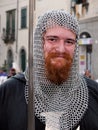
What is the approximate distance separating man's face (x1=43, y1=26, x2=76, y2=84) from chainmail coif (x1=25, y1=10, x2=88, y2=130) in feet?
0.11

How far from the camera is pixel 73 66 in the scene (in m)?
2.60

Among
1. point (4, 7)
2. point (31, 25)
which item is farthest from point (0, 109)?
point (4, 7)

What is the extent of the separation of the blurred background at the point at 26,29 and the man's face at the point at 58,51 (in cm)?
1833

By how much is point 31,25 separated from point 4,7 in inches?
1234

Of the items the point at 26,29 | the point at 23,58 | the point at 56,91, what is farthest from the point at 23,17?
the point at 56,91

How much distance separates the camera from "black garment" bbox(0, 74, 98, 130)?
98.0 inches

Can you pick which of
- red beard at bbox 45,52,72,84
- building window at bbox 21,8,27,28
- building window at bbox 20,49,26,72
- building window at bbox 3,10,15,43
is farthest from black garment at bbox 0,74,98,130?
building window at bbox 3,10,15,43

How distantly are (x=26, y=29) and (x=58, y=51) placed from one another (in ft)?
88.5

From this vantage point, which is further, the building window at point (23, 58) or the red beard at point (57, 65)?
the building window at point (23, 58)

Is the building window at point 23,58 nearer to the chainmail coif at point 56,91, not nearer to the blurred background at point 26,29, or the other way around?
the blurred background at point 26,29

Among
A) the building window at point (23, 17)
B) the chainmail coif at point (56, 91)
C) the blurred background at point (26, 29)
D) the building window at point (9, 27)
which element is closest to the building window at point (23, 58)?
the blurred background at point (26, 29)

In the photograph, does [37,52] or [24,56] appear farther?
[24,56]

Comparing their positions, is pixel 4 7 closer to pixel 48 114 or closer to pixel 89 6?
pixel 89 6

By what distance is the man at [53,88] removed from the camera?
2486 millimetres
